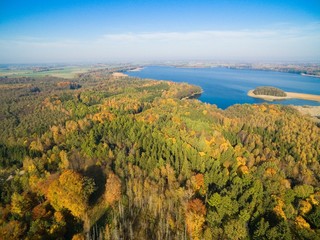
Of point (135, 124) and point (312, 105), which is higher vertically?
point (135, 124)

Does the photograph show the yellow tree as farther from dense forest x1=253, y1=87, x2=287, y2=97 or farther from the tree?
dense forest x1=253, y1=87, x2=287, y2=97

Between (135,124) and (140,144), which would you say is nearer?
(140,144)

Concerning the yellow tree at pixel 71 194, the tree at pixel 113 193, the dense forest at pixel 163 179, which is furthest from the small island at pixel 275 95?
the yellow tree at pixel 71 194

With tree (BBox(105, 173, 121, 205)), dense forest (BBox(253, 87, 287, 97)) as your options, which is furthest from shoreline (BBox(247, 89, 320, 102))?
tree (BBox(105, 173, 121, 205))

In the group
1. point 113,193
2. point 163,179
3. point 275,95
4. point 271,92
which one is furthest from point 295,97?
point 113,193

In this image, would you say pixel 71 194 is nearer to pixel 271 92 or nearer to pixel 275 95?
pixel 271 92

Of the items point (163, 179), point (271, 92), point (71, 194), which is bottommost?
point (271, 92)

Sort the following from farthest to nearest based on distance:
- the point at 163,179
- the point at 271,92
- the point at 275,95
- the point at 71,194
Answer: the point at 271,92
the point at 275,95
the point at 163,179
the point at 71,194

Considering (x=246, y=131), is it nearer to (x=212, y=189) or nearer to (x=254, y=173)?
(x=254, y=173)

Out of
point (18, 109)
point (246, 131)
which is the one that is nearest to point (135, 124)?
point (246, 131)
